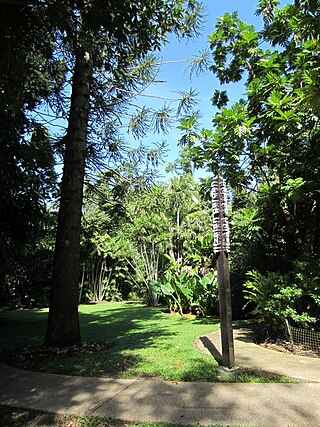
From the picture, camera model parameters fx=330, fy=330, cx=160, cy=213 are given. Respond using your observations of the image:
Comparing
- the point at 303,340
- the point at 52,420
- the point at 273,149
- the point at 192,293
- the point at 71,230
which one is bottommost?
the point at 52,420

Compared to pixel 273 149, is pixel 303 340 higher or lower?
lower

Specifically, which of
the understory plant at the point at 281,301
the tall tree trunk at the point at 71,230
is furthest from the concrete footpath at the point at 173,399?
the tall tree trunk at the point at 71,230

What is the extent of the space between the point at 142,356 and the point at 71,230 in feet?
8.08

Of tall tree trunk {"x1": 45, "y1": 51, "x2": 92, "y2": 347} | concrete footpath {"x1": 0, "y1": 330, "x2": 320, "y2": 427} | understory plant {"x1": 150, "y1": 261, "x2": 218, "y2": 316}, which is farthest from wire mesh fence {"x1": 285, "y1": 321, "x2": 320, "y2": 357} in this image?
understory plant {"x1": 150, "y1": 261, "x2": 218, "y2": 316}

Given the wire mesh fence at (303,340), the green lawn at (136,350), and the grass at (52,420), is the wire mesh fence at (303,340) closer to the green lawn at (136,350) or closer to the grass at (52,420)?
the green lawn at (136,350)

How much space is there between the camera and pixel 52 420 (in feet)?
9.70

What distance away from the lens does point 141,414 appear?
3002 millimetres

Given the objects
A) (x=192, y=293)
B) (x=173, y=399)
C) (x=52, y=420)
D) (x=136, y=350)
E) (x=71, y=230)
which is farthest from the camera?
(x=192, y=293)

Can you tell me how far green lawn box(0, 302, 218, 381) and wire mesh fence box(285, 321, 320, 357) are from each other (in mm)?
1500

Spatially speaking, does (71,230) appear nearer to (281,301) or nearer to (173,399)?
(173,399)

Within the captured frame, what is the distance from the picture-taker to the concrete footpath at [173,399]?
2.88 meters

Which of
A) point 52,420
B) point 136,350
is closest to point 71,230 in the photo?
point 136,350

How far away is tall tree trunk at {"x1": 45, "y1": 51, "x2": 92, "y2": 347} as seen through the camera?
5.64 m

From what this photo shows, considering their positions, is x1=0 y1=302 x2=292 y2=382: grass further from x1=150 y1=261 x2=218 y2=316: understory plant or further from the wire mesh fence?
the wire mesh fence
